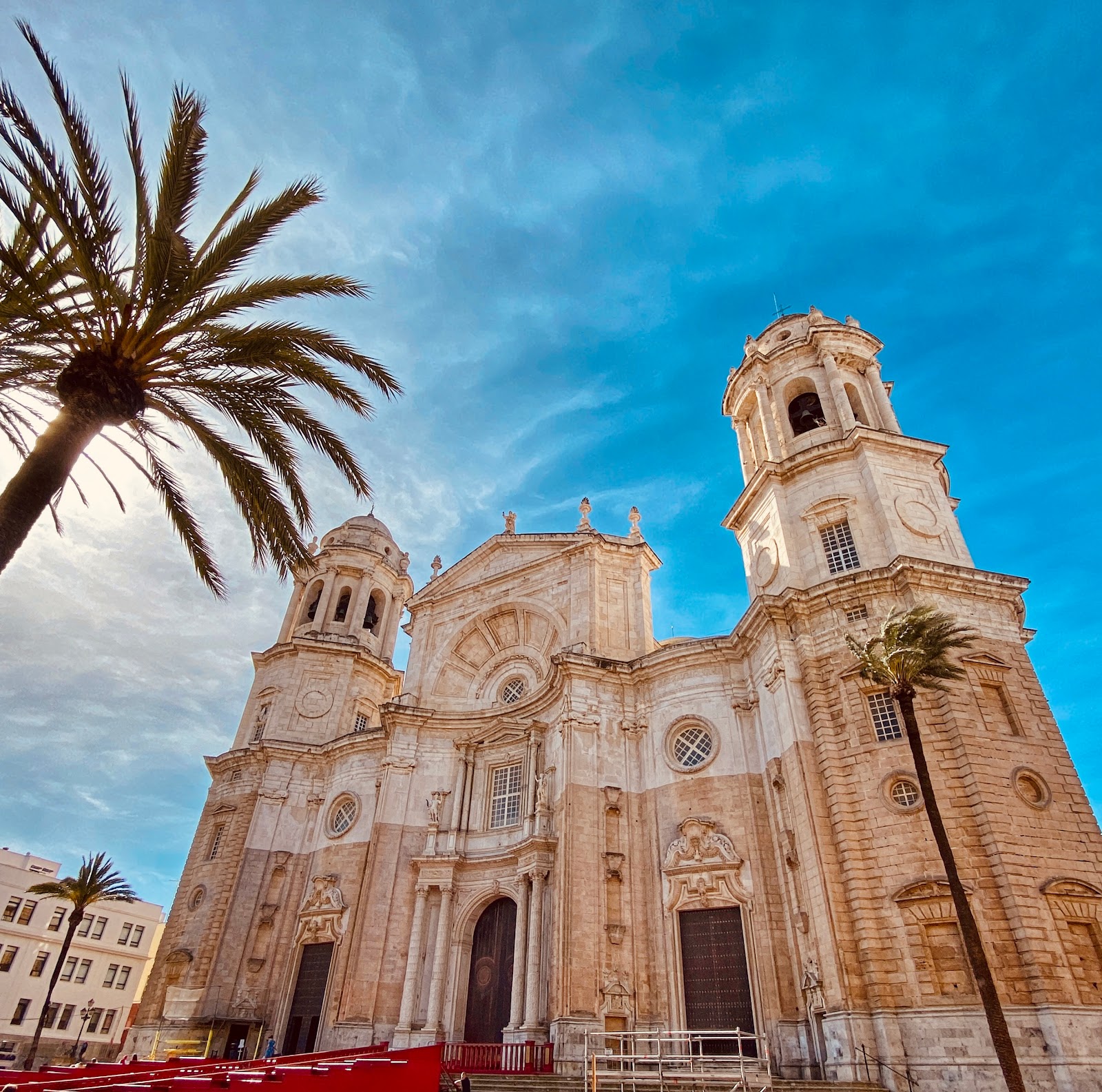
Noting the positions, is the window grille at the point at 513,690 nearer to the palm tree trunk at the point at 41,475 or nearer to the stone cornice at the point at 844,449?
the stone cornice at the point at 844,449

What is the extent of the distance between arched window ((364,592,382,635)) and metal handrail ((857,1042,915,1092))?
30276 mm

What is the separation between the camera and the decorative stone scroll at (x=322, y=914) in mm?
28984

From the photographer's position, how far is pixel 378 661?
128 feet

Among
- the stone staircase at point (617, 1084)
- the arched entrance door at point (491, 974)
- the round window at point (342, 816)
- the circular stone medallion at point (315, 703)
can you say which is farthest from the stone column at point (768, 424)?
the circular stone medallion at point (315, 703)

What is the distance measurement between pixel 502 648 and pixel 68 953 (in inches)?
1587

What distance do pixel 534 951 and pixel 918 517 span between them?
18.4 m

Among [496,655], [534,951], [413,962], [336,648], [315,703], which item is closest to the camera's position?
[534,951]

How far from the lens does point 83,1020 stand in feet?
159

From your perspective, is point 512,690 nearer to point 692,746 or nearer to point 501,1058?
point 692,746

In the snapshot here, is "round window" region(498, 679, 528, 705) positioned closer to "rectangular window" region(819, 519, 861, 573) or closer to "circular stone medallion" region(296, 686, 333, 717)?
"circular stone medallion" region(296, 686, 333, 717)

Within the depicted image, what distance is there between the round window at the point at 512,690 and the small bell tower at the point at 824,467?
10.8 metres

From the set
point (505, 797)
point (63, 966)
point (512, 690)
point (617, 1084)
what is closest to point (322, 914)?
point (505, 797)

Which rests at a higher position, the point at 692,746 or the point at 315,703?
the point at 315,703

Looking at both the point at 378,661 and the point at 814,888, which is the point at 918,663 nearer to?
the point at 814,888
